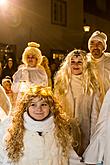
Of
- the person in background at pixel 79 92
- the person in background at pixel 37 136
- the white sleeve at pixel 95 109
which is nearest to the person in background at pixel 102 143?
the person in background at pixel 37 136

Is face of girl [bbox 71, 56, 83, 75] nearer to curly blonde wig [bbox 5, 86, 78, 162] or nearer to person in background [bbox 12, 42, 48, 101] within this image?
person in background [bbox 12, 42, 48, 101]

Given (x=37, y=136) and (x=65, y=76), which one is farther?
(x=65, y=76)

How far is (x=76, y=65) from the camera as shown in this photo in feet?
17.0

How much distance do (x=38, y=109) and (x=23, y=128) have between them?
161 millimetres

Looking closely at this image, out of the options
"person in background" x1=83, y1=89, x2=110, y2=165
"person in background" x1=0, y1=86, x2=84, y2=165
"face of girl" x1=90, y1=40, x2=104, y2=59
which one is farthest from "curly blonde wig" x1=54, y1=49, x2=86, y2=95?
"person in background" x1=0, y1=86, x2=84, y2=165

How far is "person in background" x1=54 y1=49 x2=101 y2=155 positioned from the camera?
16.9ft

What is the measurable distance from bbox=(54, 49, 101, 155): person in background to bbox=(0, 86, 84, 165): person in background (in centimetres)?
189

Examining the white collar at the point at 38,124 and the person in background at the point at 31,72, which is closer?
the white collar at the point at 38,124

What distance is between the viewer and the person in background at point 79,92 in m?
5.14

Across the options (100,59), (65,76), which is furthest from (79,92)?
(100,59)

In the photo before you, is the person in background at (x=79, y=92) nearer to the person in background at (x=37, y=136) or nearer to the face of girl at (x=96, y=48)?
the face of girl at (x=96, y=48)

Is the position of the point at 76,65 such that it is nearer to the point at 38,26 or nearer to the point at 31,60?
the point at 31,60

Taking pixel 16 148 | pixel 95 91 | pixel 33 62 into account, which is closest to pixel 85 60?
pixel 95 91

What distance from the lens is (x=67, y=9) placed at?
48.9ft
